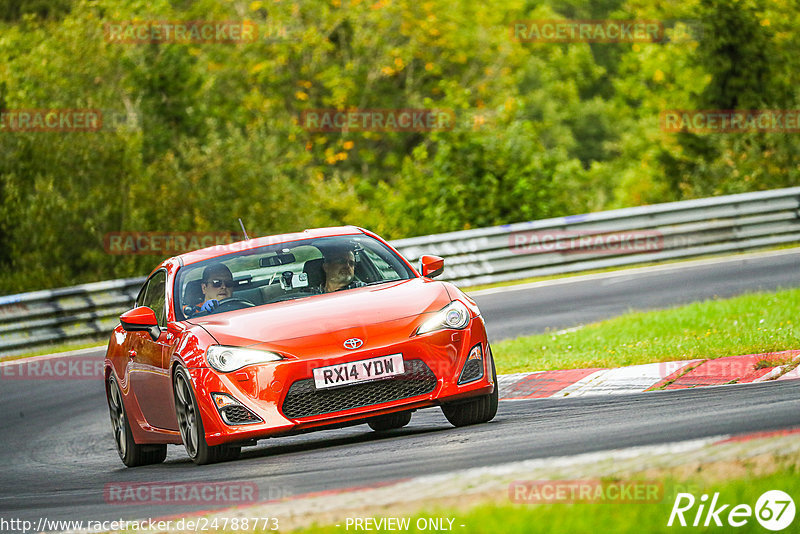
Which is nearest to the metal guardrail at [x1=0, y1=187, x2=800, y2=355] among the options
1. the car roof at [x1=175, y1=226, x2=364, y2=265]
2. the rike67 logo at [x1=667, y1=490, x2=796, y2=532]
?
the car roof at [x1=175, y1=226, x2=364, y2=265]

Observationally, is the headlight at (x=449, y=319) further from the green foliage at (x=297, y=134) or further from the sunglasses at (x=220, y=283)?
the green foliage at (x=297, y=134)

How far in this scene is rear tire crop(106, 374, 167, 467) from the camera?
31.1 ft

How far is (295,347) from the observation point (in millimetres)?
7770

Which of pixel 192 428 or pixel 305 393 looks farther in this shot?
pixel 192 428

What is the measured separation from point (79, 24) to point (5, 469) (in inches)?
794

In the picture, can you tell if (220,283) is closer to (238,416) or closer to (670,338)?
(238,416)

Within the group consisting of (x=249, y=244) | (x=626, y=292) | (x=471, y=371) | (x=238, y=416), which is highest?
(x=249, y=244)

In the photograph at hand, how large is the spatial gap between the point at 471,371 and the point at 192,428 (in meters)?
1.77

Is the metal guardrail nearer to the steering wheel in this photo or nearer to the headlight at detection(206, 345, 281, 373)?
the steering wheel

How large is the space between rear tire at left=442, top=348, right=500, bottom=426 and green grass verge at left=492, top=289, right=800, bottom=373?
2451mm

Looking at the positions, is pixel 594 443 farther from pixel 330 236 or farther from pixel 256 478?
pixel 330 236

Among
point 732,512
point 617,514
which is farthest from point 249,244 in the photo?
point 732,512

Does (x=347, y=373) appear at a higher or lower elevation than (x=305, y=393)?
higher

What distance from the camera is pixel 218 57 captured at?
4259 cm
